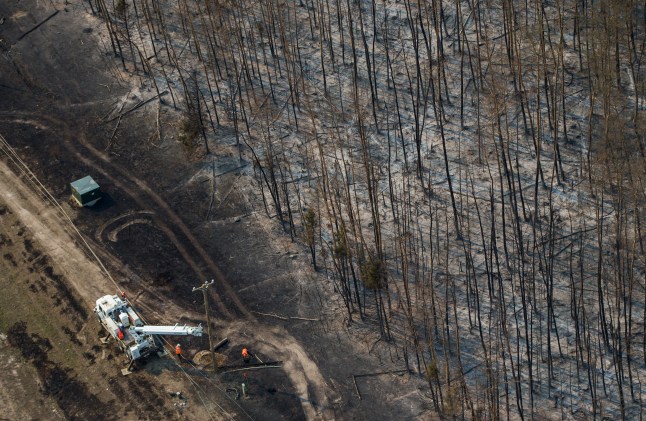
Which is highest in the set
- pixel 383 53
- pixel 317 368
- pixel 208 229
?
pixel 383 53

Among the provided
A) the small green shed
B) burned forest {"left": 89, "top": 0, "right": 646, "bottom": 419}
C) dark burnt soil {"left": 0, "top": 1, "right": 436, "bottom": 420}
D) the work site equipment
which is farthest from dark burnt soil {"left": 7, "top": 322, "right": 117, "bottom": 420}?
burned forest {"left": 89, "top": 0, "right": 646, "bottom": 419}

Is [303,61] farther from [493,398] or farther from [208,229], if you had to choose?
[493,398]

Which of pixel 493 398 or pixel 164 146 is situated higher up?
pixel 164 146

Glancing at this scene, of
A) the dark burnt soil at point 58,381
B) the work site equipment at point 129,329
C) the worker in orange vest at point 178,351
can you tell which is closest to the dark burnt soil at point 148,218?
the dark burnt soil at point 58,381

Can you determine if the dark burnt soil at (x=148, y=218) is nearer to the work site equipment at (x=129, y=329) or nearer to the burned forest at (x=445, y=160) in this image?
the burned forest at (x=445, y=160)

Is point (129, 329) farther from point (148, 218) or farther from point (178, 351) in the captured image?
point (148, 218)

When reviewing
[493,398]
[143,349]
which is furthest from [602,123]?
[143,349]

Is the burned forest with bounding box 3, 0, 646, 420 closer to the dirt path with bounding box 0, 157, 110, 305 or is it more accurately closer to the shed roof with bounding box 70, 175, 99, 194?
the shed roof with bounding box 70, 175, 99, 194
